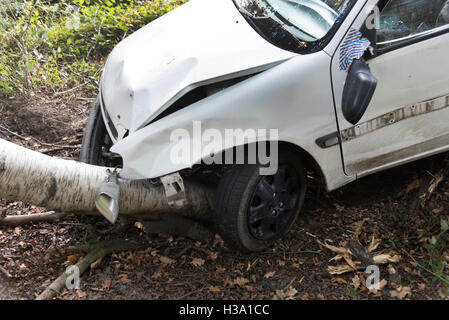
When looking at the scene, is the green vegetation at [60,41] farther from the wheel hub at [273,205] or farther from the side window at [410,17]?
the side window at [410,17]

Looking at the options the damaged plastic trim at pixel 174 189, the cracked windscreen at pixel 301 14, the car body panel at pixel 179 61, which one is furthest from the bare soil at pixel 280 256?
the cracked windscreen at pixel 301 14

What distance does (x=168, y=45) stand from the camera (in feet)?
9.54

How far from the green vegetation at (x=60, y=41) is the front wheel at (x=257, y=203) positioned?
112 inches

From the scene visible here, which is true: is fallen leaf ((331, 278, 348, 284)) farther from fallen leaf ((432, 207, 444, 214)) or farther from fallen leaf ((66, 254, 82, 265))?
fallen leaf ((66, 254, 82, 265))

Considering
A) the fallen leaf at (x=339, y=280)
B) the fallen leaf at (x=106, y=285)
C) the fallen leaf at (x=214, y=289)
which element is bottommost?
the fallen leaf at (x=339, y=280)

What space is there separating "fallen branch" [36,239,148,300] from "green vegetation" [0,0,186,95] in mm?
2345

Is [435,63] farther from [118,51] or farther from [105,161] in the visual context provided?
[105,161]

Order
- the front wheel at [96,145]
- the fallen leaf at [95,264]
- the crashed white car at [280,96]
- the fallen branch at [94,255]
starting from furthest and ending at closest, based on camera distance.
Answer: the front wheel at [96,145] → the fallen leaf at [95,264] → the fallen branch at [94,255] → the crashed white car at [280,96]

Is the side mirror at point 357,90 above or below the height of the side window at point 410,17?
below

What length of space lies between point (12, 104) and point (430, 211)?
400 cm

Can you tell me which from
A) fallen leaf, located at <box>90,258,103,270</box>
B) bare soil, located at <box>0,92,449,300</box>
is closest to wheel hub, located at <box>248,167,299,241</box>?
bare soil, located at <box>0,92,449,300</box>

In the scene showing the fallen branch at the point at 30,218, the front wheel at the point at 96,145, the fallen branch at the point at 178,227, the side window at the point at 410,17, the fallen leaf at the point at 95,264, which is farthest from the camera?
the front wheel at the point at 96,145

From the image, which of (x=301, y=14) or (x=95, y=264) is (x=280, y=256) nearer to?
(x=95, y=264)

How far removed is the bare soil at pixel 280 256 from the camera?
2719 mm
